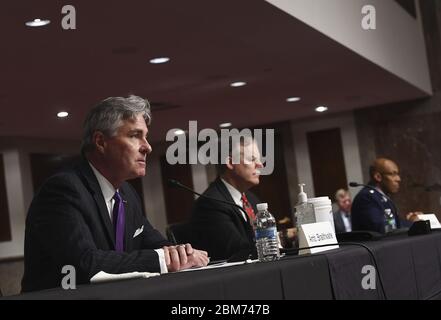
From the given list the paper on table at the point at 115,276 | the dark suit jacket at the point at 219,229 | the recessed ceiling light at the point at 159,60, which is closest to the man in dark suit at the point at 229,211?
the dark suit jacket at the point at 219,229

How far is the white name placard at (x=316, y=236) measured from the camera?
247cm

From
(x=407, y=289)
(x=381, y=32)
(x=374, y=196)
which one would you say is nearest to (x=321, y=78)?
(x=381, y=32)

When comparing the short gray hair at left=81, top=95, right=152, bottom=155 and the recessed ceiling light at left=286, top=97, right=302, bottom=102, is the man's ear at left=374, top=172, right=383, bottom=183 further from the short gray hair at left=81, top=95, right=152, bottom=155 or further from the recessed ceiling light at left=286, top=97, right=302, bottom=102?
the recessed ceiling light at left=286, top=97, right=302, bottom=102

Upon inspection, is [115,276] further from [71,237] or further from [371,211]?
[371,211]

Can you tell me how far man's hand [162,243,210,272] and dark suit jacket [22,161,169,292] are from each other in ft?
0.21

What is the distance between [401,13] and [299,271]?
9163 millimetres

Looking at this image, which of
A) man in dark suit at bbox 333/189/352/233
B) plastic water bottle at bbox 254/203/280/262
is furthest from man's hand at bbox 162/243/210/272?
man in dark suit at bbox 333/189/352/233

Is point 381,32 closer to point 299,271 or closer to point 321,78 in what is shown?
point 321,78

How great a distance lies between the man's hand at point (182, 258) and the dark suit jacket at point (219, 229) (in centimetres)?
103

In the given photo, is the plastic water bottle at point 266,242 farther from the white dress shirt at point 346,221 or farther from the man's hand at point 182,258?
the white dress shirt at point 346,221

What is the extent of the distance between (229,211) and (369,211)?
1.59 metres

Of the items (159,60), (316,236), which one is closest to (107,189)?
(316,236)

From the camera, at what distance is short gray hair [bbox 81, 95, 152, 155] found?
271cm

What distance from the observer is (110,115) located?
8.93 feet
